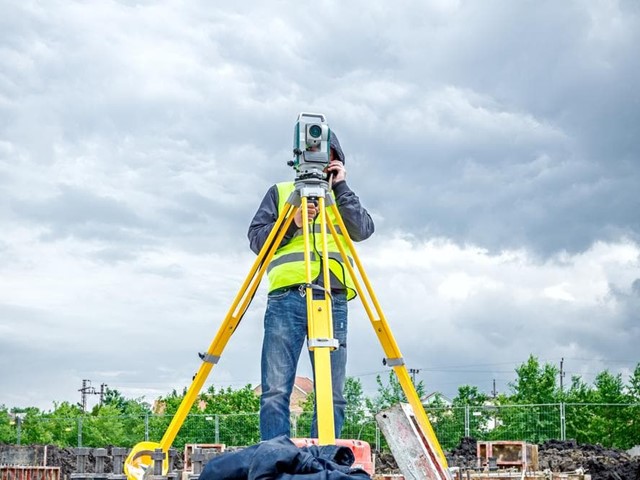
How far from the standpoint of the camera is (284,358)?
15.4 ft

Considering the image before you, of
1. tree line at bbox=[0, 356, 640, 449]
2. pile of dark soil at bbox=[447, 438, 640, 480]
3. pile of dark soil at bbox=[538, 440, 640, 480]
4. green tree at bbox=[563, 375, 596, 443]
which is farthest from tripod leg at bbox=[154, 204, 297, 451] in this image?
green tree at bbox=[563, 375, 596, 443]

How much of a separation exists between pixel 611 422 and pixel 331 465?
1020 inches

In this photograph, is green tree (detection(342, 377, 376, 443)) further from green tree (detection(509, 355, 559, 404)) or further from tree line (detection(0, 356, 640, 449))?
green tree (detection(509, 355, 559, 404))

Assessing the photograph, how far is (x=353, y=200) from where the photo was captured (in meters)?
4.83

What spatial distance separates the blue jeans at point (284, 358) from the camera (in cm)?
458

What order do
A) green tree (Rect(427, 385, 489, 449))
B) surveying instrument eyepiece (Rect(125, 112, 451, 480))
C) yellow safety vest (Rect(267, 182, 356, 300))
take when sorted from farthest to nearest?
1. green tree (Rect(427, 385, 489, 449))
2. yellow safety vest (Rect(267, 182, 356, 300))
3. surveying instrument eyepiece (Rect(125, 112, 451, 480))

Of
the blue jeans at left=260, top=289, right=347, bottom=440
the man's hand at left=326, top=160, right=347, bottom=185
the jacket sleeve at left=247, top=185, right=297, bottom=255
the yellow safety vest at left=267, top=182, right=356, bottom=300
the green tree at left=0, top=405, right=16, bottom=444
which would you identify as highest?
the man's hand at left=326, top=160, right=347, bottom=185

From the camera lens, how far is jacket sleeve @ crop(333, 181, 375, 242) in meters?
4.80

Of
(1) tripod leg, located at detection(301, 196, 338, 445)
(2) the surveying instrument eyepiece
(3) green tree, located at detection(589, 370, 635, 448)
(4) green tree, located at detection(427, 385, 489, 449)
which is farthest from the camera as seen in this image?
(3) green tree, located at detection(589, 370, 635, 448)

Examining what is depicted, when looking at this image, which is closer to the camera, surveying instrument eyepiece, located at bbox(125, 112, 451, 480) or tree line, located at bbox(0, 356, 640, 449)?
→ surveying instrument eyepiece, located at bbox(125, 112, 451, 480)

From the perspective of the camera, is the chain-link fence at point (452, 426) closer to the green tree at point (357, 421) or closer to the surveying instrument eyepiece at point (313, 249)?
the green tree at point (357, 421)

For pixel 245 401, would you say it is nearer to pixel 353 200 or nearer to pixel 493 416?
pixel 493 416

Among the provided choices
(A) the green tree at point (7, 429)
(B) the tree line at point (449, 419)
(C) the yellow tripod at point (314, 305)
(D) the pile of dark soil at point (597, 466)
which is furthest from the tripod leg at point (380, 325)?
(A) the green tree at point (7, 429)

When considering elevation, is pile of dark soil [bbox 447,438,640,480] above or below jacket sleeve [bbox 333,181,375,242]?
below
